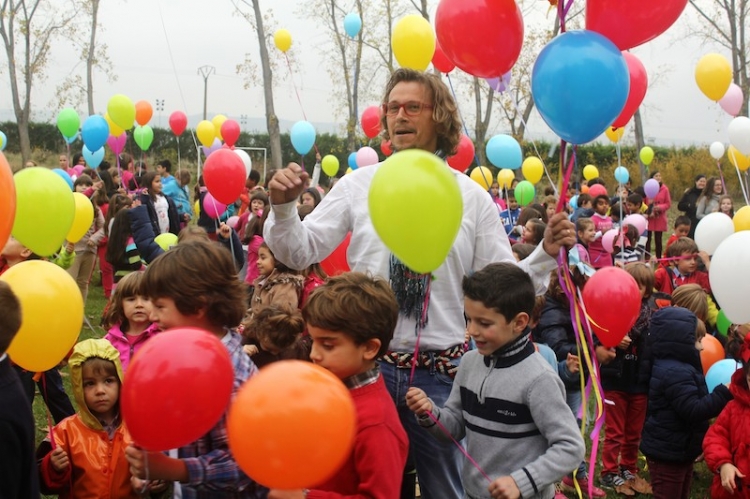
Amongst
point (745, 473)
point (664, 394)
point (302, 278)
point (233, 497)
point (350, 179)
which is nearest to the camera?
point (233, 497)

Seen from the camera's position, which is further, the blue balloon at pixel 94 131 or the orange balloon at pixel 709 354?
the blue balloon at pixel 94 131

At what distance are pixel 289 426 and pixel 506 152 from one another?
7.72 m

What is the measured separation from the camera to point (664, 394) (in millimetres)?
4031

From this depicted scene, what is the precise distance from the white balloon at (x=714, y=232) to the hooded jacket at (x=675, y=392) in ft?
7.58

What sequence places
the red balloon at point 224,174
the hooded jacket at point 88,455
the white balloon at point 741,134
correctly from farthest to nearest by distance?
1. the white balloon at point 741,134
2. the red balloon at point 224,174
3. the hooded jacket at point 88,455

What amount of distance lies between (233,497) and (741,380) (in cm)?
252

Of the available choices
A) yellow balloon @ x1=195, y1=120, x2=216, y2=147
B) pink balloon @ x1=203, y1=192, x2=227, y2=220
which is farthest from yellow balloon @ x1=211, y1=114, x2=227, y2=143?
pink balloon @ x1=203, y1=192, x2=227, y2=220

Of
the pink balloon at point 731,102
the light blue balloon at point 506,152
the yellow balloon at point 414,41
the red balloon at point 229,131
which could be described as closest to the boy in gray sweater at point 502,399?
the yellow balloon at point 414,41

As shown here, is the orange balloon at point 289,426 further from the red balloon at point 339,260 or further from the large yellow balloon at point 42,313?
the red balloon at point 339,260

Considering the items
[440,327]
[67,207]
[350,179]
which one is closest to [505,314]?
[440,327]

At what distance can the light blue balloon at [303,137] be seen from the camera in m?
12.4

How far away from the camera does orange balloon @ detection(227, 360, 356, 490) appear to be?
5.48 ft

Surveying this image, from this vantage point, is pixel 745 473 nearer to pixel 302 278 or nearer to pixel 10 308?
pixel 302 278

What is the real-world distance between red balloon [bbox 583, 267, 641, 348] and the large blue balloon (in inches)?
52.7
